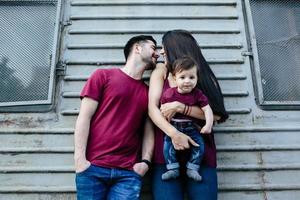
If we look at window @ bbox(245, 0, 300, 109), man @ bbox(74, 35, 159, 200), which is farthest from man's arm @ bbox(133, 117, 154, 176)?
window @ bbox(245, 0, 300, 109)

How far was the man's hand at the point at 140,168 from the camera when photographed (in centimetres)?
287

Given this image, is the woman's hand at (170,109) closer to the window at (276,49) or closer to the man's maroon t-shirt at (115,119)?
the man's maroon t-shirt at (115,119)

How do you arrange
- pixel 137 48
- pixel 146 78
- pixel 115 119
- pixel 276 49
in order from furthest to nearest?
pixel 276 49 < pixel 146 78 < pixel 137 48 < pixel 115 119

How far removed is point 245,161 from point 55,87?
1777 mm

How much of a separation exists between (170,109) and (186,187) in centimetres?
59

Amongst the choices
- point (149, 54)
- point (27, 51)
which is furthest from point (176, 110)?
point (27, 51)

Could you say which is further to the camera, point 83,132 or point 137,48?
point 137,48

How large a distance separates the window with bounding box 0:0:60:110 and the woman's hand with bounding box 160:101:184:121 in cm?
113

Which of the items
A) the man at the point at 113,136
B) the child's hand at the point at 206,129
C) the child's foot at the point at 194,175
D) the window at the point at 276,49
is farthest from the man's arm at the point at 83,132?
the window at the point at 276,49

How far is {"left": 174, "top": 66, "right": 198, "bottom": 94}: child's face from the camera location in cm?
275

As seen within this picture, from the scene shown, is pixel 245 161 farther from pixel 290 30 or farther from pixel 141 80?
pixel 290 30

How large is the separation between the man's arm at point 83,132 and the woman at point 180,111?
458 millimetres

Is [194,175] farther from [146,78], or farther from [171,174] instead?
[146,78]

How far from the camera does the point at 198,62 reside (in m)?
3.08
